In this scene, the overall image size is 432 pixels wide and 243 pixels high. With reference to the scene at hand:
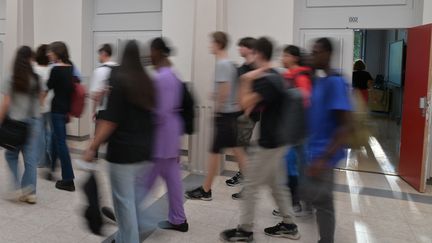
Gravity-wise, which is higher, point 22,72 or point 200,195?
point 22,72

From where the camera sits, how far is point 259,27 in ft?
19.2

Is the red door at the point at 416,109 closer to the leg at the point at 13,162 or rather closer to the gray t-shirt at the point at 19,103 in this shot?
the gray t-shirt at the point at 19,103

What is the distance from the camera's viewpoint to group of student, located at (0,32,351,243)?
7.67 ft

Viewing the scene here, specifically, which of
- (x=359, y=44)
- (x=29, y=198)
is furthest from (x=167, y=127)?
(x=359, y=44)

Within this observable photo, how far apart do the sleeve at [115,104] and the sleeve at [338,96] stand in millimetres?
1325

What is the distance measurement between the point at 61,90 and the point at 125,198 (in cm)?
202

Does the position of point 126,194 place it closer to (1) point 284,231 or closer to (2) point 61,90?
(1) point 284,231

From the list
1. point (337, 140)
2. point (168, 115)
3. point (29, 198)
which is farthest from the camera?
point (29, 198)

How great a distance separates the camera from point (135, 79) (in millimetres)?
2262

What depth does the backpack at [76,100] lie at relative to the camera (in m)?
4.09

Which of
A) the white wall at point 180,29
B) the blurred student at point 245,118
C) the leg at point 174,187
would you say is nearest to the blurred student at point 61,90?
the leg at point 174,187

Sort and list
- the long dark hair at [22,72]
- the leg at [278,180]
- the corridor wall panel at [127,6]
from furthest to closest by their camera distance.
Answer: the corridor wall panel at [127,6]
the long dark hair at [22,72]
the leg at [278,180]

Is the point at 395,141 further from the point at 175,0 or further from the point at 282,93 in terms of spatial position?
the point at 282,93

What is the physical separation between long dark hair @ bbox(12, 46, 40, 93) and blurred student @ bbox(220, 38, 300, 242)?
6.38 ft
